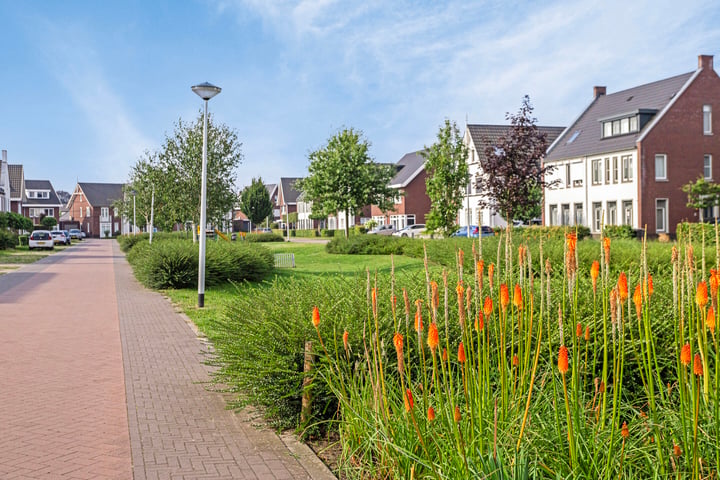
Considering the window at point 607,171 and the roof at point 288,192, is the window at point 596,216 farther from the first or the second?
the roof at point 288,192

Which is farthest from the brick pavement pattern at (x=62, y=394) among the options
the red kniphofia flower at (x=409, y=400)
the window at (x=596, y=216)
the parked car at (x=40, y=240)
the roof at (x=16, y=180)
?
the roof at (x=16, y=180)

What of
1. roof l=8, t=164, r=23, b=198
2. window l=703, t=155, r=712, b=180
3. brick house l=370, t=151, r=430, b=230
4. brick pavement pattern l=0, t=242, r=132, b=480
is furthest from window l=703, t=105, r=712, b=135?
roof l=8, t=164, r=23, b=198

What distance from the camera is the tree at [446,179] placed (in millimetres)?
35531

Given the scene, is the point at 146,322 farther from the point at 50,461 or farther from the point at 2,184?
the point at 2,184

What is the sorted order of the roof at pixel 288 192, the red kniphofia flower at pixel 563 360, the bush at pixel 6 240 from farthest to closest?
the roof at pixel 288 192, the bush at pixel 6 240, the red kniphofia flower at pixel 563 360

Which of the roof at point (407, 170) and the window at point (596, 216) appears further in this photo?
the roof at point (407, 170)

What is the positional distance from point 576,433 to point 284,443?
2812 millimetres

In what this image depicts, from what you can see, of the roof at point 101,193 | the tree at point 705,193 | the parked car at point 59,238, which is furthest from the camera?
the roof at point 101,193

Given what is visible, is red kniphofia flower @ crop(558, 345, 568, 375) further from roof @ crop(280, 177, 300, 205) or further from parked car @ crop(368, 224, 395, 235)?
roof @ crop(280, 177, 300, 205)

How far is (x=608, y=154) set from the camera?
153ft

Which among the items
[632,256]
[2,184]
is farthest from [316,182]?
[2,184]

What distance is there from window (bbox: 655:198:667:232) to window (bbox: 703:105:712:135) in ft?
18.4

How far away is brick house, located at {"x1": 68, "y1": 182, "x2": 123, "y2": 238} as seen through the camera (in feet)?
370

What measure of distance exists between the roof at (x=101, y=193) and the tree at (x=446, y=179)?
85.9m
